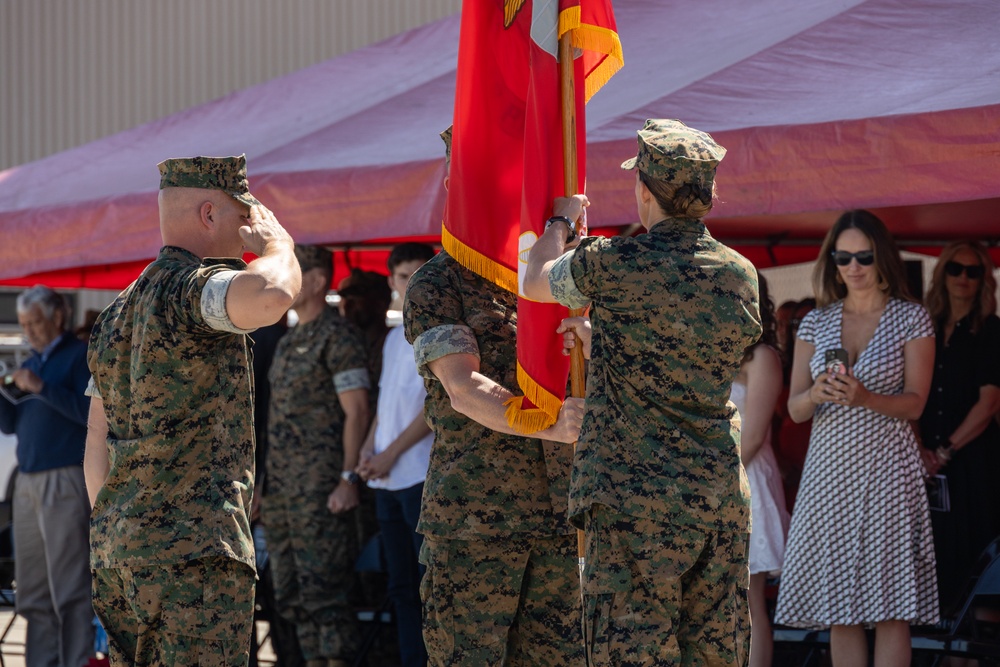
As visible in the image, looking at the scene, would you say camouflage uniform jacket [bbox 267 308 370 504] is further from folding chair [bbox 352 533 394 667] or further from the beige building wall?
the beige building wall

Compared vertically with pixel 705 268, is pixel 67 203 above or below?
below

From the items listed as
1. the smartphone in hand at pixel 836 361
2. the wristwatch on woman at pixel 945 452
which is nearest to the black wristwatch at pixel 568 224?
the smartphone in hand at pixel 836 361

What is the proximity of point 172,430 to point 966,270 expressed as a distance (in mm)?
3623

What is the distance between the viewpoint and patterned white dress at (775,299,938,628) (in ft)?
15.4

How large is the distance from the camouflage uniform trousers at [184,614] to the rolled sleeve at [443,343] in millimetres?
771

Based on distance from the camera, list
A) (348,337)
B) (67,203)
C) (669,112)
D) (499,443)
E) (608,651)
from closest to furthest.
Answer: (608,651), (499,443), (669,112), (348,337), (67,203)

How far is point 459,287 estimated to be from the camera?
3922mm

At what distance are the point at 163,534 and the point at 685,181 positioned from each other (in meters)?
1.63

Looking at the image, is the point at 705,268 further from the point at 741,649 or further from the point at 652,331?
the point at 741,649

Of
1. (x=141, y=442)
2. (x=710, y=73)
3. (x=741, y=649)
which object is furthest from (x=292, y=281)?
(x=710, y=73)

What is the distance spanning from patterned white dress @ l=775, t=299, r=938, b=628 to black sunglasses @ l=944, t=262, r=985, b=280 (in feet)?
2.91

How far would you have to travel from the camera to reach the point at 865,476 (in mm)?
4781

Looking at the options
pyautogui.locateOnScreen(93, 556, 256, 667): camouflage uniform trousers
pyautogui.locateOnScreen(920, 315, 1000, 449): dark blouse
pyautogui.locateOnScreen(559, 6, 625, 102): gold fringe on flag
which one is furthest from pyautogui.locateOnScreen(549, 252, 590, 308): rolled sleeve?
pyautogui.locateOnScreen(920, 315, 1000, 449): dark blouse

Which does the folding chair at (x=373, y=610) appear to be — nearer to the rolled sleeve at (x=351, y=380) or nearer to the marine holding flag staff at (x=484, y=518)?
the rolled sleeve at (x=351, y=380)
